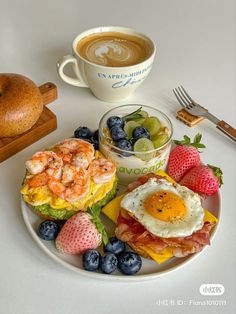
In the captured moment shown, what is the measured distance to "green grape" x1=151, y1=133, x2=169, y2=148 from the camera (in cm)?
121

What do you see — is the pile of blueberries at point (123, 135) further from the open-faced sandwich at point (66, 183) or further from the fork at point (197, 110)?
the fork at point (197, 110)

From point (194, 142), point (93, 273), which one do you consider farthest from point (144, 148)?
point (93, 273)

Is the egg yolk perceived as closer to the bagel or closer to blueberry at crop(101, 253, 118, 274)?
blueberry at crop(101, 253, 118, 274)

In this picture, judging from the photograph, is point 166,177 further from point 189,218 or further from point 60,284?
point 60,284

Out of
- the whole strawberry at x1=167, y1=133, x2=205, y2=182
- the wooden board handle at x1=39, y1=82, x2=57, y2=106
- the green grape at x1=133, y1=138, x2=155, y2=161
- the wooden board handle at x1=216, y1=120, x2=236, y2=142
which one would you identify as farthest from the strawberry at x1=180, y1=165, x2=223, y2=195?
the wooden board handle at x1=39, y1=82, x2=57, y2=106

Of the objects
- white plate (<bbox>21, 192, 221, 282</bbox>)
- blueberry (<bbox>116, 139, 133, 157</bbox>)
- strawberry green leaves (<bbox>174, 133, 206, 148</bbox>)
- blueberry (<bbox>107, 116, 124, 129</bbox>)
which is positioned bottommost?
white plate (<bbox>21, 192, 221, 282</bbox>)

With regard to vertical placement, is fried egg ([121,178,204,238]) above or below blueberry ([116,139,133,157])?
below

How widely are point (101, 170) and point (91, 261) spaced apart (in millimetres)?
249

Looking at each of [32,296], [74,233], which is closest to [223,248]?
[74,233]

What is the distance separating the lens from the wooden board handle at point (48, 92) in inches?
59.0

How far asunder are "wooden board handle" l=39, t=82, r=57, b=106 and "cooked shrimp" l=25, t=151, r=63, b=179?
42cm

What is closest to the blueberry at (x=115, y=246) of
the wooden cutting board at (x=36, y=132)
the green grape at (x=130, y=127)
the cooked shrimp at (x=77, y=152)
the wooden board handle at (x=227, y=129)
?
the cooked shrimp at (x=77, y=152)

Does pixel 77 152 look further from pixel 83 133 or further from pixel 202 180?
pixel 202 180

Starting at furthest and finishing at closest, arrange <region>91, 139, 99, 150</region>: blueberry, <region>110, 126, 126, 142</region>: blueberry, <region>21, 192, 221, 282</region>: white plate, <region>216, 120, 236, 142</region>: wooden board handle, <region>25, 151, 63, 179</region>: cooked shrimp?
1. <region>216, 120, 236, 142</region>: wooden board handle
2. <region>91, 139, 99, 150</region>: blueberry
3. <region>110, 126, 126, 142</region>: blueberry
4. <region>25, 151, 63, 179</region>: cooked shrimp
5. <region>21, 192, 221, 282</region>: white plate
